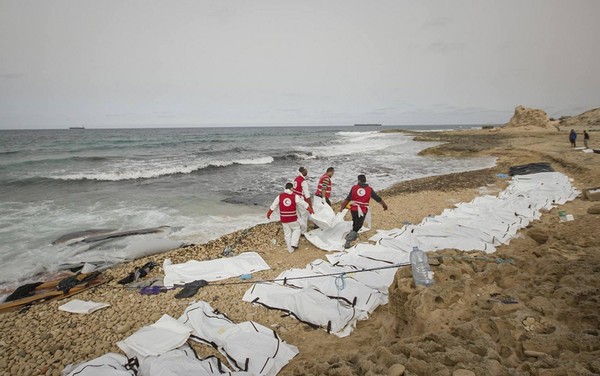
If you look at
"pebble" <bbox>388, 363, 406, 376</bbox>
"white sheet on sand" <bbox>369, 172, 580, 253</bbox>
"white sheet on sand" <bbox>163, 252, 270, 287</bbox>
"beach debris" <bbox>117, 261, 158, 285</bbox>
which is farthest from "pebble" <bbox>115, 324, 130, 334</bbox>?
"white sheet on sand" <bbox>369, 172, 580, 253</bbox>

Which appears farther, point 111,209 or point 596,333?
point 111,209

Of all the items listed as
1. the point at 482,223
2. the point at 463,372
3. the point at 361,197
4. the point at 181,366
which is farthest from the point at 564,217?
the point at 181,366

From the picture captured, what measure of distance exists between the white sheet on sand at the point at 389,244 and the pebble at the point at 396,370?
163 centimetres

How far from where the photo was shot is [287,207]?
674 centimetres

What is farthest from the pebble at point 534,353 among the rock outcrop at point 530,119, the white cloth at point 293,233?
the rock outcrop at point 530,119

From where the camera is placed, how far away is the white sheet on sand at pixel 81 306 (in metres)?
4.82

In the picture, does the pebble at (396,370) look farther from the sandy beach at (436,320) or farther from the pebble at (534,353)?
the pebble at (534,353)

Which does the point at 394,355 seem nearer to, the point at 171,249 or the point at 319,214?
the point at 319,214

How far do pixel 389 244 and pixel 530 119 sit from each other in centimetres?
5418

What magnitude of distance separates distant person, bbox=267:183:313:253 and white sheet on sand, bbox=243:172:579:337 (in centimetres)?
49

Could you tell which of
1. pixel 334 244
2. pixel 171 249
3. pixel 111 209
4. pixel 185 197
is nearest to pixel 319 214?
pixel 334 244

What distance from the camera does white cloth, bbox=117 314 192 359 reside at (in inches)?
140

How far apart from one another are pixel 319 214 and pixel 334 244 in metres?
0.91

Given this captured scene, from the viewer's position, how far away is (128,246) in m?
7.79
